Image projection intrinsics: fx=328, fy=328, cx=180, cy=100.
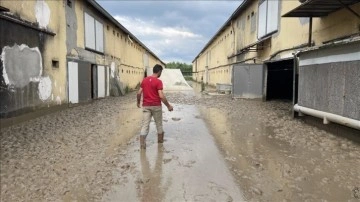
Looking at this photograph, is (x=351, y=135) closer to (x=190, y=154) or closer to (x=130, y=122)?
(x=190, y=154)

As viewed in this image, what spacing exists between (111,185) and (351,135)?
17.7 ft

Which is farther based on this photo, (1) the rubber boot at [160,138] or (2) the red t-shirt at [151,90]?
(1) the rubber boot at [160,138]

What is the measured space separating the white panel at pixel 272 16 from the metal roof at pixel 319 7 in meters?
4.30

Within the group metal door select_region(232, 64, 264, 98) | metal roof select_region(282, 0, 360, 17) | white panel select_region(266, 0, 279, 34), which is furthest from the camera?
metal door select_region(232, 64, 264, 98)

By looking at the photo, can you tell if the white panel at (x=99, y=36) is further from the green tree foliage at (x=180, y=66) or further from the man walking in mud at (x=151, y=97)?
the green tree foliage at (x=180, y=66)

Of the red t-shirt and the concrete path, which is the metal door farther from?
the red t-shirt

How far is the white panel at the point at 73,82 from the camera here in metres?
13.6

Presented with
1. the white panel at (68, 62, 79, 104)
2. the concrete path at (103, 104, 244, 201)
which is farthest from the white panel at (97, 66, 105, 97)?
the concrete path at (103, 104, 244, 201)

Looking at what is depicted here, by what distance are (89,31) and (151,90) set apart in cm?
1117

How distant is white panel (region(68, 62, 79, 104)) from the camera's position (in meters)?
13.6

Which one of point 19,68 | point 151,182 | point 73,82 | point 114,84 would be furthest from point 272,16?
point 151,182

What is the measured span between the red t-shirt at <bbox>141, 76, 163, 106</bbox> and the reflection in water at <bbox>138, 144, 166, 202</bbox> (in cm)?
117

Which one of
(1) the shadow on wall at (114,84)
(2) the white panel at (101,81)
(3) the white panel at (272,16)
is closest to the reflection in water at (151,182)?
(3) the white panel at (272,16)

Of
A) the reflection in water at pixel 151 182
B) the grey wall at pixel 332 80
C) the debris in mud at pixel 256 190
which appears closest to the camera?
the reflection in water at pixel 151 182
